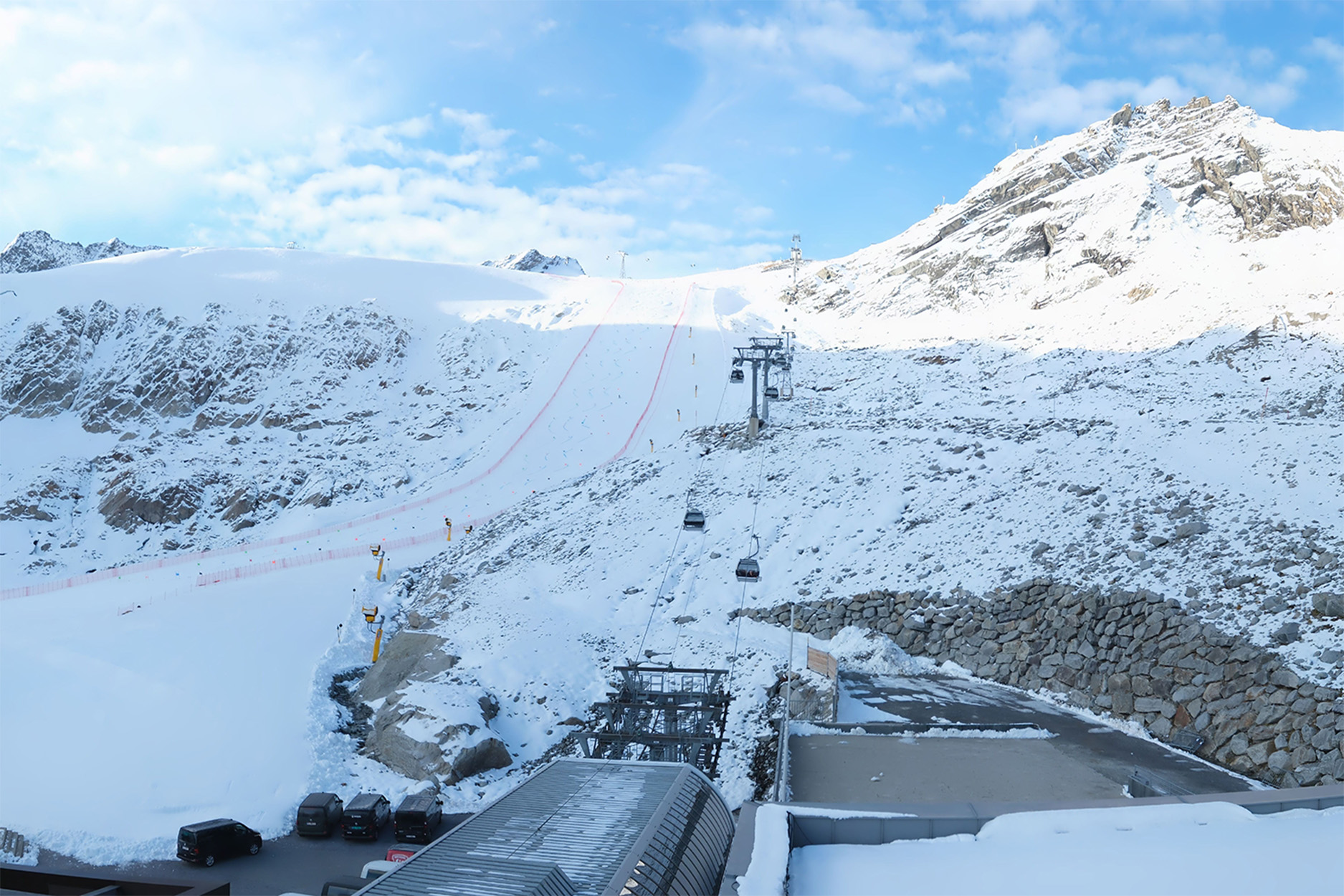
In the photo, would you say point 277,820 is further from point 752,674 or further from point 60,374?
point 60,374

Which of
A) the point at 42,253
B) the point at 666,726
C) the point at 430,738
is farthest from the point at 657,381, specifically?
the point at 42,253

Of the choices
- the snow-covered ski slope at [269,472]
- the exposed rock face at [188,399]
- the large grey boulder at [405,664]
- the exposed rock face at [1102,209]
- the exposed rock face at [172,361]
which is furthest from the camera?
the exposed rock face at [172,361]

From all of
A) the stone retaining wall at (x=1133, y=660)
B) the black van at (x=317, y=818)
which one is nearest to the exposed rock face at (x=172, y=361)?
the black van at (x=317, y=818)

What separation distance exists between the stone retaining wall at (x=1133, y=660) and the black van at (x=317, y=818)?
12.0m

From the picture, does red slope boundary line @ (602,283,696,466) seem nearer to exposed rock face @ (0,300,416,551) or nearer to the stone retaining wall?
exposed rock face @ (0,300,416,551)

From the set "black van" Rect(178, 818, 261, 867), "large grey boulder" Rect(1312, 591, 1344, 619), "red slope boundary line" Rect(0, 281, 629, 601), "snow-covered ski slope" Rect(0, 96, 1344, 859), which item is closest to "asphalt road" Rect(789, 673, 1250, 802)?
"snow-covered ski slope" Rect(0, 96, 1344, 859)

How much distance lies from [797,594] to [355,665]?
13.6 m

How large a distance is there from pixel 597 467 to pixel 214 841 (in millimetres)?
26409

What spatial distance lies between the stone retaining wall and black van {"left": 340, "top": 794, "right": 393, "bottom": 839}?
1129 cm

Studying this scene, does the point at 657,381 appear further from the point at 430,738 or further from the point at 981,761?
the point at 981,761

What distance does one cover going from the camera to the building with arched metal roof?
309 inches

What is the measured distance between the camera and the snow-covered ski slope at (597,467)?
1859cm

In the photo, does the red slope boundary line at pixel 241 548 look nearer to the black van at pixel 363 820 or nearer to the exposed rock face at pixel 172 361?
the exposed rock face at pixel 172 361

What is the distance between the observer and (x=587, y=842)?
8852mm
